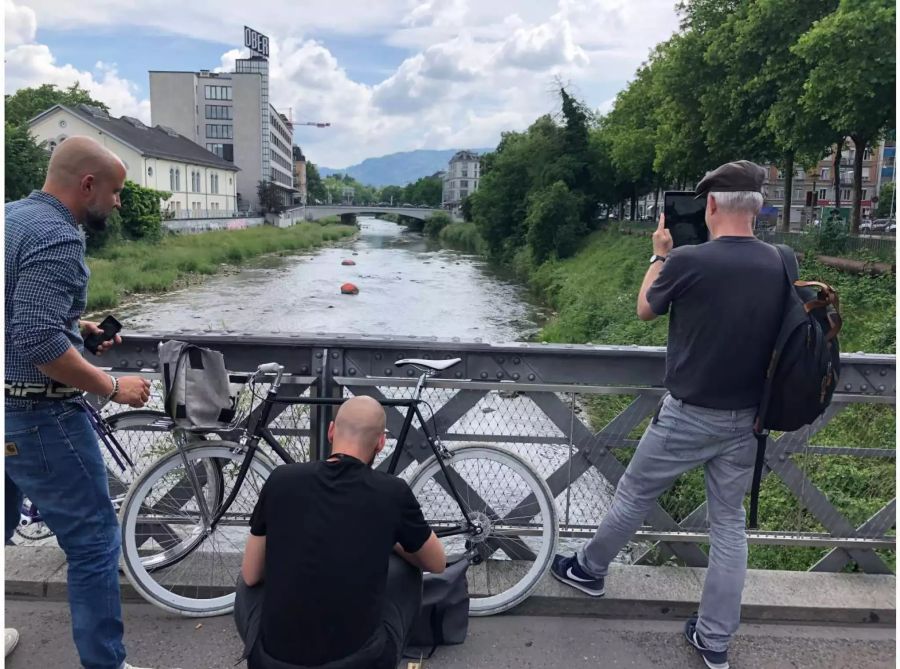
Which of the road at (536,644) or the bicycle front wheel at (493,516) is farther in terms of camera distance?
the bicycle front wheel at (493,516)

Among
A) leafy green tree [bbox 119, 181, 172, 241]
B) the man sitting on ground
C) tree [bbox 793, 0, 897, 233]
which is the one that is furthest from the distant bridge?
the man sitting on ground

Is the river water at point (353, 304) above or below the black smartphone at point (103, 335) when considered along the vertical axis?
below

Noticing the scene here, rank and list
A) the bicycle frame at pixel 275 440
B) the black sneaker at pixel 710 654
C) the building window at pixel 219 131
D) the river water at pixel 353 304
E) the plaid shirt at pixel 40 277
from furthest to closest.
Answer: the building window at pixel 219 131 < the river water at pixel 353 304 < the bicycle frame at pixel 275 440 < the black sneaker at pixel 710 654 < the plaid shirt at pixel 40 277

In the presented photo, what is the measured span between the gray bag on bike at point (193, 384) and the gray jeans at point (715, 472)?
5.83 ft

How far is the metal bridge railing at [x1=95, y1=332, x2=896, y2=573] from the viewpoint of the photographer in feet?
12.0

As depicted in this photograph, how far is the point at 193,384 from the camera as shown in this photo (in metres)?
3.25

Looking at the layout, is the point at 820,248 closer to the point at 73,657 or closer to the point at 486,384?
the point at 486,384

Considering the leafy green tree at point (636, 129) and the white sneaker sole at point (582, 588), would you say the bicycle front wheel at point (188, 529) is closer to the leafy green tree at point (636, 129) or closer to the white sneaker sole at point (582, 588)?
the white sneaker sole at point (582, 588)

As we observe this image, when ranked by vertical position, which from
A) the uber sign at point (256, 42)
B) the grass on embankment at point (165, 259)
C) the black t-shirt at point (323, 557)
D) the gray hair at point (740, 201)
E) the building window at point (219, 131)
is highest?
the uber sign at point (256, 42)

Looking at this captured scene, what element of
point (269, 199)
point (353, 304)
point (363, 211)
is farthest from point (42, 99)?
point (353, 304)

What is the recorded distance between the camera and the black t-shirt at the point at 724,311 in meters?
2.92

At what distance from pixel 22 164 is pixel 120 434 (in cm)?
3696

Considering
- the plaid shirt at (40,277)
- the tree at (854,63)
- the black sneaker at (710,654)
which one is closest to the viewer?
the plaid shirt at (40,277)

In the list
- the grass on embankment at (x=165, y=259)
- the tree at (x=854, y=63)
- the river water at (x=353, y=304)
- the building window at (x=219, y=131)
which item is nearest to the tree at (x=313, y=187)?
the building window at (x=219, y=131)
